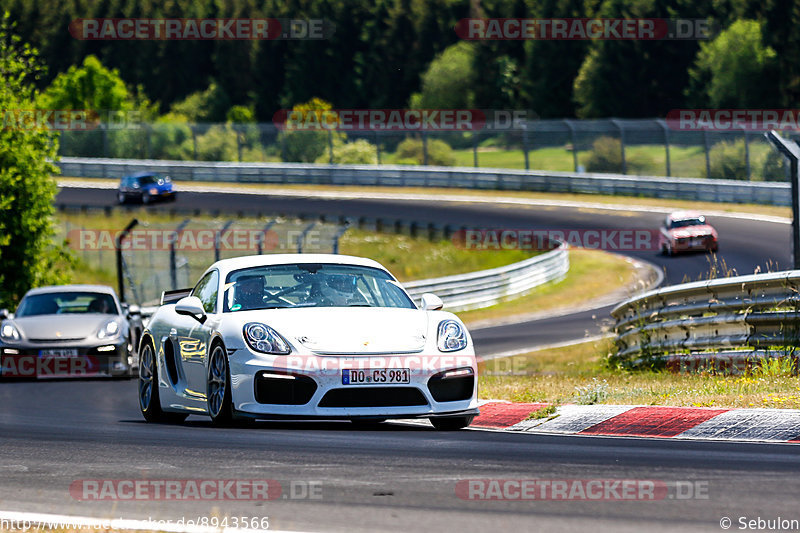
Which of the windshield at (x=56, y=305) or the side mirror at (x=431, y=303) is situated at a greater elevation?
the side mirror at (x=431, y=303)

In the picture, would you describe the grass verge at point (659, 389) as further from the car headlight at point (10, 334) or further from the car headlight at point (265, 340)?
the car headlight at point (10, 334)

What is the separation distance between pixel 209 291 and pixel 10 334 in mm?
7707

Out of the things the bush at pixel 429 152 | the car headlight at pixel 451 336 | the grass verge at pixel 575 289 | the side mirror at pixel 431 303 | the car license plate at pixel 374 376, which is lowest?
the grass verge at pixel 575 289

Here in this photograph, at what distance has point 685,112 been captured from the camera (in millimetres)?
89812

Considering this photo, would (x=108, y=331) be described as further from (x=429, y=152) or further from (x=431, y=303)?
(x=429, y=152)

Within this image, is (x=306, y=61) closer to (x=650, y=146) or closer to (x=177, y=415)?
(x=650, y=146)

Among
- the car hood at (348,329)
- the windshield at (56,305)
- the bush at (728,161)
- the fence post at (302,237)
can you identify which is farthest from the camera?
the bush at (728,161)

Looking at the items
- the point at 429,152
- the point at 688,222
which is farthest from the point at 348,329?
the point at 429,152

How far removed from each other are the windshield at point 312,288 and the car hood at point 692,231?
25890 mm

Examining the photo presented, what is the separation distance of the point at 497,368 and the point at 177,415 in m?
10.2

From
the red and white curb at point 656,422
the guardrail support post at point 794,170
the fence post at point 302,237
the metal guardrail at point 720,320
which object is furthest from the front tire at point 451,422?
the fence post at point 302,237

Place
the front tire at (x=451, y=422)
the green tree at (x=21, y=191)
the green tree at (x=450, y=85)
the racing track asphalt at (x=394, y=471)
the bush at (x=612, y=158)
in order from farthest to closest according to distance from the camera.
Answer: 1. the green tree at (x=450, y=85)
2. the bush at (x=612, y=158)
3. the green tree at (x=21, y=191)
4. the front tire at (x=451, y=422)
5. the racing track asphalt at (x=394, y=471)

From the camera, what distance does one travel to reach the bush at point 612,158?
51031 mm

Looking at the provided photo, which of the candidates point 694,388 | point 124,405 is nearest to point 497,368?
point 124,405
